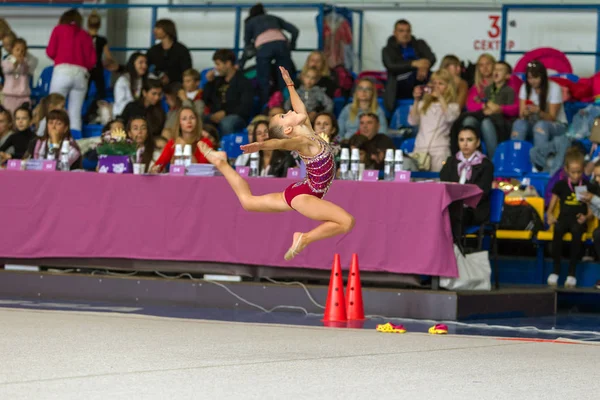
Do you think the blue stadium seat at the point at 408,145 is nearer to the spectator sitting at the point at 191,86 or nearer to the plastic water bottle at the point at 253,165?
the spectator sitting at the point at 191,86

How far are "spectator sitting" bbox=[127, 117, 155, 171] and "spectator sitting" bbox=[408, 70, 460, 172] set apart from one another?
9.62ft

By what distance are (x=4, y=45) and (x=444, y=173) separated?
688cm

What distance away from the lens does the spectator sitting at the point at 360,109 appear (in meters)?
12.0

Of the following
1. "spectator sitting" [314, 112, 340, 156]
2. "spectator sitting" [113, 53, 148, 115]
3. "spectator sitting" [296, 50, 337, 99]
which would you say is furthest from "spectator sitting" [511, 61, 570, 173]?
"spectator sitting" [113, 53, 148, 115]

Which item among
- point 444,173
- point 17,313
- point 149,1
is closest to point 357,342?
point 17,313

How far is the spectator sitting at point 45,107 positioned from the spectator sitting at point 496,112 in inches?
174

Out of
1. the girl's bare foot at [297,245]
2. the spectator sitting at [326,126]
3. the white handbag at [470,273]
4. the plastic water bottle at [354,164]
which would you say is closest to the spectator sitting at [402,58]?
the spectator sitting at [326,126]

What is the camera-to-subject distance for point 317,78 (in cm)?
1263

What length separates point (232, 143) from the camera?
40.7ft

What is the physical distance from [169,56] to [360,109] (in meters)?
3.11

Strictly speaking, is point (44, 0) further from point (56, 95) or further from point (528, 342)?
point (528, 342)

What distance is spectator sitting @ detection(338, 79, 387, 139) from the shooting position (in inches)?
472

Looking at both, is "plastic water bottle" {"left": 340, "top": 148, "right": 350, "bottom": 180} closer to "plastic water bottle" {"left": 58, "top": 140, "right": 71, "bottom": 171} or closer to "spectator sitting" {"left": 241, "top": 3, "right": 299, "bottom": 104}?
"plastic water bottle" {"left": 58, "top": 140, "right": 71, "bottom": 171}

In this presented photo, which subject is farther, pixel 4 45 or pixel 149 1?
pixel 149 1
